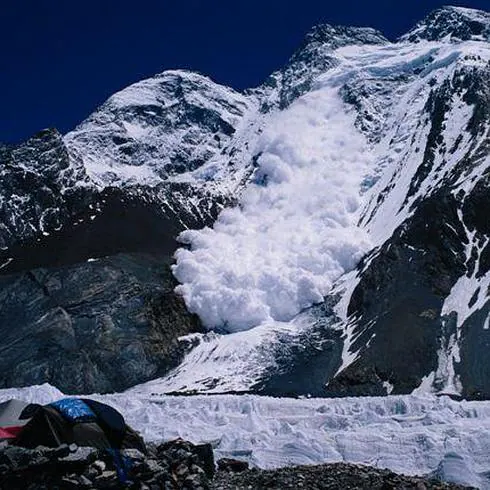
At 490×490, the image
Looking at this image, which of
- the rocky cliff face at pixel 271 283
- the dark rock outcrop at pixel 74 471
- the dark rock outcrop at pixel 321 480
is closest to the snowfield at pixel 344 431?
the dark rock outcrop at pixel 321 480

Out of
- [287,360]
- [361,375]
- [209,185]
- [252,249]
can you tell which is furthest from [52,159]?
[361,375]

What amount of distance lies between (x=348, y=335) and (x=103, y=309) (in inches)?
1492

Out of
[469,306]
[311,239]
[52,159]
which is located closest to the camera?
[469,306]

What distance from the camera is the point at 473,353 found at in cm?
9444

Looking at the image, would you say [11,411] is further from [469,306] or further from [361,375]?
[469,306]

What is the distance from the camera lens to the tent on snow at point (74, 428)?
58.6ft

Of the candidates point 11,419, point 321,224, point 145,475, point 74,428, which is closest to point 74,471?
point 145,475

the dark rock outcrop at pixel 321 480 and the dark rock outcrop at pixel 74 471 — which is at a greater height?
the dark rock outcrop at pixel 74 471

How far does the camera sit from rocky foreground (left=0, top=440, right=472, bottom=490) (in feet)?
49.9

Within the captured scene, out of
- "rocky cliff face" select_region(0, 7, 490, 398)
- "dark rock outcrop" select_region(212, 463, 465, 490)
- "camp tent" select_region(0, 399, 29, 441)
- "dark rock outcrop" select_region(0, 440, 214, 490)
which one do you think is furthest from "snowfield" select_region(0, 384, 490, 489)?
"rocky cliff face" select_region(0, 7, 490, 398)

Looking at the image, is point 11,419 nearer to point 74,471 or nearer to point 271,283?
point 74,471

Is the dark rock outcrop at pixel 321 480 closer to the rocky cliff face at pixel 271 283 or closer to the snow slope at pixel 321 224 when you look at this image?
the rocky cliff face at pixel 271 283

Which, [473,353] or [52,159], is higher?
[52,159]

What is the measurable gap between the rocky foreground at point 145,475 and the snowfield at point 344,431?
4578 mm
